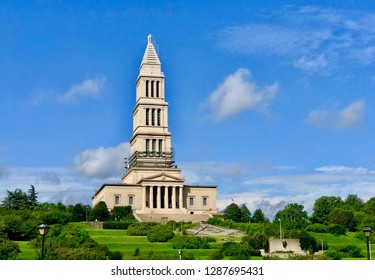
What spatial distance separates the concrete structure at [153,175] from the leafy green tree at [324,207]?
12.9 meters

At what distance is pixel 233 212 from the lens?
8725 centimetres

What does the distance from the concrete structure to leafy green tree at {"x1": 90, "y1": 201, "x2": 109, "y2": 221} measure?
373 cm

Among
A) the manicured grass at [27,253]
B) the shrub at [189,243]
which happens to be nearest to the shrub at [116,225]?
the shrub at [189,243]

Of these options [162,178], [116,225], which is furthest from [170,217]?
[116,225]

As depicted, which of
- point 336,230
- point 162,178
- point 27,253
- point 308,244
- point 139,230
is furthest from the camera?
point 162,178

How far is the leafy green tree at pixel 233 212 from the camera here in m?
86.2

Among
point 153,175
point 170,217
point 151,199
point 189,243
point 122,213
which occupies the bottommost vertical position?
point 189,243

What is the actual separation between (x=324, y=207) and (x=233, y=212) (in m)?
13.6

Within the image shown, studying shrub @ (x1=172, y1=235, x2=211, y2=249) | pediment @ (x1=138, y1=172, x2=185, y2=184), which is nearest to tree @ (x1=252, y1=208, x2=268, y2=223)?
pediment @ (x1=138, y1=172, x2=185, y2=184)

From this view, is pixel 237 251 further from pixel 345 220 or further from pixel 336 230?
pixel 345 220

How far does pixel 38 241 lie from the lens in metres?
46.9
